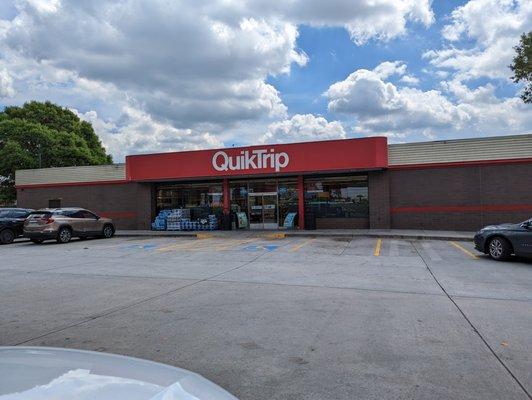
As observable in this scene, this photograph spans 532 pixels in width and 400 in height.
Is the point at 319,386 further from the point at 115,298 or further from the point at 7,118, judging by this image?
the point at 7,118

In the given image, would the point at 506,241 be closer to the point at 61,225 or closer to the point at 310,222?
the point at 310,222

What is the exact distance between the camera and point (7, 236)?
74.3 ft

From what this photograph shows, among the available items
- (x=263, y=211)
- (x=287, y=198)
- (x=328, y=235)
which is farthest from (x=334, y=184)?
(x=263, y=211)

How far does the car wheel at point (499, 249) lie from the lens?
43.3 feet

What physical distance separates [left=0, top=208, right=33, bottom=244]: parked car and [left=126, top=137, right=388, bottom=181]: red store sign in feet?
20.9

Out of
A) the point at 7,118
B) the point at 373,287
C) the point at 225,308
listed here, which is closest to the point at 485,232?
the point at 373,287

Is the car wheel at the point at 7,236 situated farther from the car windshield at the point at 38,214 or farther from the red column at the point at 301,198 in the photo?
the red column at the point at 301,198

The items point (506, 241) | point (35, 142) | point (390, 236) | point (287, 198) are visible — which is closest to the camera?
point (506, 241)

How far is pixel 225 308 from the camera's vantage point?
752 centimetres

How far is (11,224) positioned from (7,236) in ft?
1.98

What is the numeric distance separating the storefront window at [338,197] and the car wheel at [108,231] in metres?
10.6

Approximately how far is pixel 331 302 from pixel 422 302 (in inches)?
61.0

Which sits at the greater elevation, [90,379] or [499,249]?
[90,379]

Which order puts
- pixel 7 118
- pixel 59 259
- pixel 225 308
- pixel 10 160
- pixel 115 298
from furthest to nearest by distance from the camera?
1. pixel 7 118
2. pixel 10 160
3. pixel 59 259
4. pixel 115 298
5. pixel 225 308
